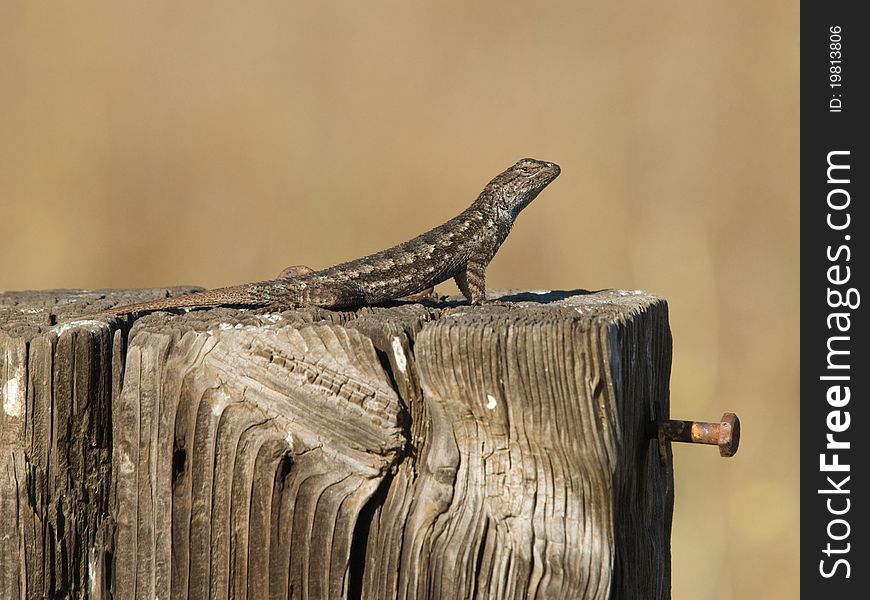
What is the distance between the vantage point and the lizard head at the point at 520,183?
4.26 metres

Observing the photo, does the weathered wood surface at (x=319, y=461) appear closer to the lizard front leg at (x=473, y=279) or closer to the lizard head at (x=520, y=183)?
the lizard front leg at (x=473, y=279)

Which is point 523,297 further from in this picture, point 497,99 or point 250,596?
point 497,99

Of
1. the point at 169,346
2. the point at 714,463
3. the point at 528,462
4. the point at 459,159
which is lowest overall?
the point at 714,463

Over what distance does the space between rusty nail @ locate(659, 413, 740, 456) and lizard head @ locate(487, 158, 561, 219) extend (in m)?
2.07

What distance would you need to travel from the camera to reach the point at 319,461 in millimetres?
1964

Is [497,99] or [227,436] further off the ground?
[497,99]

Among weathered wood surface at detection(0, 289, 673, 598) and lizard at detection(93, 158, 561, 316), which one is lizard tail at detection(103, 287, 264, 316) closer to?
lizard at detection(93, 158, 561, 316)

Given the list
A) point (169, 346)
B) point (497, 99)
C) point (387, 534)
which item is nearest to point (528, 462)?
point (387, 534)

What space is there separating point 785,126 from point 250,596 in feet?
17.4

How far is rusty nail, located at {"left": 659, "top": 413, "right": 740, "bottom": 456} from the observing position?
2268 mm

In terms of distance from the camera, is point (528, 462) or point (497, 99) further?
point (497, 99)

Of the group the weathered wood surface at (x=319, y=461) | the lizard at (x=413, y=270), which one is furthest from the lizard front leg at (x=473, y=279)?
the weathered wood surface at (x=319, y=461)

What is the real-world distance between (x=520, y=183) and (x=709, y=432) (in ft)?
7.25

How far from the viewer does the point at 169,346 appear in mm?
2037
